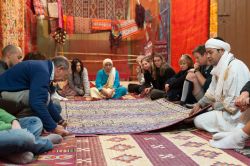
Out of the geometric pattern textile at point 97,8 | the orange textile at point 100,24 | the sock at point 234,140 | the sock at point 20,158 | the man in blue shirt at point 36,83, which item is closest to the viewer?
the sock at point 20,158

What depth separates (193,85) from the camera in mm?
4828

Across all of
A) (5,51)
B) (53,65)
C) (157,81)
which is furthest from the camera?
(157,81)

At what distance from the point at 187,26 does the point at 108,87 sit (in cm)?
185

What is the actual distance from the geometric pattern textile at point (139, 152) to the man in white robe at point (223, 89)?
26 centimetres

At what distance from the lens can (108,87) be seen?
6574 mm

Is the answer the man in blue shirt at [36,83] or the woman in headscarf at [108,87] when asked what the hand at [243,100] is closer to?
the man in blue shirt at [36,83]

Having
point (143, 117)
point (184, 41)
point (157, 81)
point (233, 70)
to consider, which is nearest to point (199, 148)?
point (233, 70)

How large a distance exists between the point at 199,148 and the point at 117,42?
8573 millimetres

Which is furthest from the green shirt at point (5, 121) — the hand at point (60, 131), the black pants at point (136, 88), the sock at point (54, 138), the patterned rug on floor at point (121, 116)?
the black pants at point (136, 88)

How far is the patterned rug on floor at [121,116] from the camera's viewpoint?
3314mm

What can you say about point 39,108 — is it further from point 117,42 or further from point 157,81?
point 117,42

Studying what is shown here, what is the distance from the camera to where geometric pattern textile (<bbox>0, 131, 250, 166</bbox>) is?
2.23 metres

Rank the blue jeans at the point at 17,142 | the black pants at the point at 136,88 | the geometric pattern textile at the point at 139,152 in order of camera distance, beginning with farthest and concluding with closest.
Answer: the black pants at the point at 136,88, the geometric pattern textile at the point at 139,152, the blue jeans at the point at 17,142

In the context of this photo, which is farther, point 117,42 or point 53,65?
point 117,42
